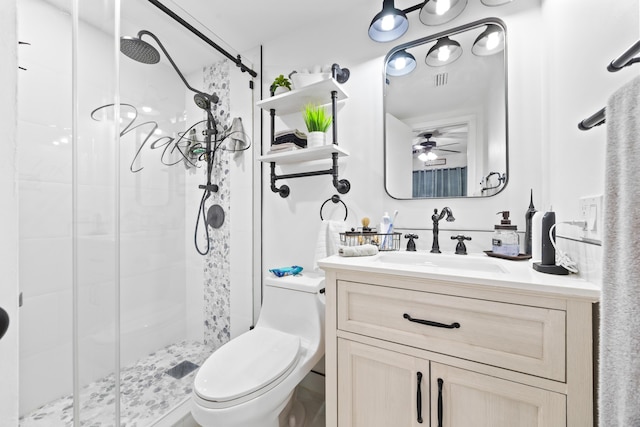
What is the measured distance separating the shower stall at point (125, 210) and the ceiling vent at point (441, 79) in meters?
1.25

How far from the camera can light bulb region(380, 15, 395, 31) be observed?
1348 millimetres

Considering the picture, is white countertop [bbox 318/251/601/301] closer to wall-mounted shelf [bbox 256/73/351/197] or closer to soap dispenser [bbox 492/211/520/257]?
soap dispenser [bbox 492/211/520/257]

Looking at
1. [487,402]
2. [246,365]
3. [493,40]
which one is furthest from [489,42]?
[246,365]

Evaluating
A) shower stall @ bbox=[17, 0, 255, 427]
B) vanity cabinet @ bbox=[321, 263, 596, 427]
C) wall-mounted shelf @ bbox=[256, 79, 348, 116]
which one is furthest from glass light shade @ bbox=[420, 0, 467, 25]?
vanity cabinet @ bbox=[321, 263, 596, 427]

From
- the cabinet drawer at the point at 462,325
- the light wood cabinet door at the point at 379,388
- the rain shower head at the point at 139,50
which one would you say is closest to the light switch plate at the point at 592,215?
the cabinet drawer at the point at 462,325

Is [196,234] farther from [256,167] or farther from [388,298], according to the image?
[388,298]

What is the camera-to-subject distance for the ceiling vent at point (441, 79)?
133cm

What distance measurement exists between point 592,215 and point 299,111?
1542mm

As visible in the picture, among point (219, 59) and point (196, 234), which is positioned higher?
point (219, 59)

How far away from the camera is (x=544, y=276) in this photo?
30.6 inches

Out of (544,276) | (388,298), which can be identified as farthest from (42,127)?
(544,276)

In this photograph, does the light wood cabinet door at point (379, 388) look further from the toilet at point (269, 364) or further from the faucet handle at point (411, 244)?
the faucet handle at point (411, 244)

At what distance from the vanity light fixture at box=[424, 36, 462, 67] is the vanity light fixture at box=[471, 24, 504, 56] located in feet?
0.27

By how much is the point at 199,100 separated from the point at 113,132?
0.81 metres
